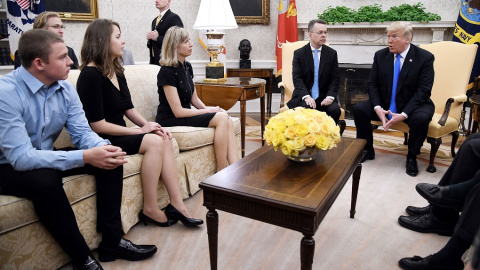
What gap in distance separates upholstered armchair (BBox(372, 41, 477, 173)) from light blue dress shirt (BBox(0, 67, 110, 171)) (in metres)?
2.86

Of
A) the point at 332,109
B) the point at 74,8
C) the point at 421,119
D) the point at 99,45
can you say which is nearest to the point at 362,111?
the point at 332,109

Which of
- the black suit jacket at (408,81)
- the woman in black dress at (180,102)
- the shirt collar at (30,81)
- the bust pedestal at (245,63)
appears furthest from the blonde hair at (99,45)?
the bust pedestal at (245,63)

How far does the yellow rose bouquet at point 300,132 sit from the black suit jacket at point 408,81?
1869 mm

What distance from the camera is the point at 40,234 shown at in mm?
1769

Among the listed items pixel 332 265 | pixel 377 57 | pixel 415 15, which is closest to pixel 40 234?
pixel 332 265

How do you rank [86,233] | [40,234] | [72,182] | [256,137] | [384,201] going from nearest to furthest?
1. [40,234]
2. [72,182]
3. [86,233]
4. [384,201]
5. [256,137]

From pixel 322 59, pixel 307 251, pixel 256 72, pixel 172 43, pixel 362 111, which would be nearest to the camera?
pixel 307 251

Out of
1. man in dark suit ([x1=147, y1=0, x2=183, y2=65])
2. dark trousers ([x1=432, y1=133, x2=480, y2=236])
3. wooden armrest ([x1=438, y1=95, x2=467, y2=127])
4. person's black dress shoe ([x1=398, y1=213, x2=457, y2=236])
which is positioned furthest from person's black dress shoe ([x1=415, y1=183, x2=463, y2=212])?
man in dark suit ([x1=147, y1=0, x2=183, y2=65])

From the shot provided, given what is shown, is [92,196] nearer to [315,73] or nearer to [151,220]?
A: [151,220]

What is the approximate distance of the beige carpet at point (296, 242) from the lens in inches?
77.8

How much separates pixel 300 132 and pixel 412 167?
2.03 metres

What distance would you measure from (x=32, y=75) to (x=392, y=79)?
10.3 ft

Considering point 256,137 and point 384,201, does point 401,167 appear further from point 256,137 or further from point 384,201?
point 256,137

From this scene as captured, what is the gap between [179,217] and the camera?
236 cm
